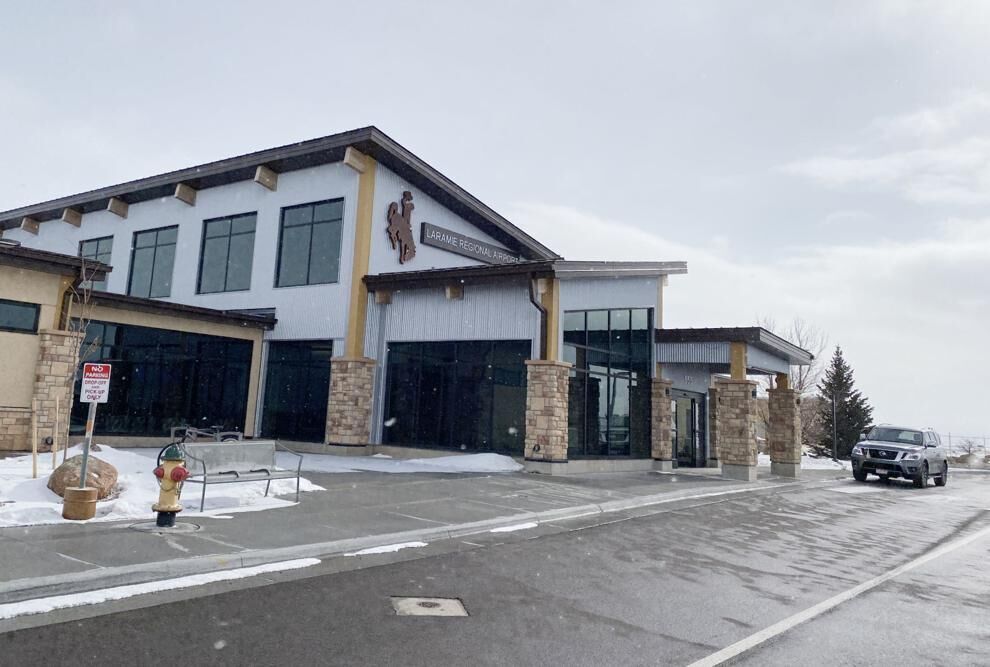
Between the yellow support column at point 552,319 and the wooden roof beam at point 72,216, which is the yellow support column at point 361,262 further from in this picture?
the wooden roof beam at point 72,216

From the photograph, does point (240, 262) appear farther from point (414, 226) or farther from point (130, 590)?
point (130, 590)

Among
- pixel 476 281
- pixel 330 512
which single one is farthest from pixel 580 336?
pixel 330 512

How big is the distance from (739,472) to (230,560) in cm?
1708

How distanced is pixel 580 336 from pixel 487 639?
1439 centimetres

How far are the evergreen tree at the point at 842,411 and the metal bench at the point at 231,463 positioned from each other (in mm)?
39005

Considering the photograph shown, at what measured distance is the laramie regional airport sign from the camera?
2241cm

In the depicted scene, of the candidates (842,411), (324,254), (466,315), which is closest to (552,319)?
(466,315)

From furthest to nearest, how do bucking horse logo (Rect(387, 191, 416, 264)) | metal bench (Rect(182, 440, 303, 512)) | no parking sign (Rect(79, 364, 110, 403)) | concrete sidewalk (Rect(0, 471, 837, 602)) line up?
bucking horse logo (Rect(387, 191, 416, 264)), metal bench (Rect(182, 440, 303, 512)), no parking sign (Rect(79, 364, 110, 403)), concrete sidewalk (Rect(0, 471, 837, 602))

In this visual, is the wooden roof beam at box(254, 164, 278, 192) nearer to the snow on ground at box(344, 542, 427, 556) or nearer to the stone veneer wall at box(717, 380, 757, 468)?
the stone veneer wall at box(717, 380, 757, 468)

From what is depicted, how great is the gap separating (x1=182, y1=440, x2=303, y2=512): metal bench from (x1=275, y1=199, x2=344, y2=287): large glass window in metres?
10.8

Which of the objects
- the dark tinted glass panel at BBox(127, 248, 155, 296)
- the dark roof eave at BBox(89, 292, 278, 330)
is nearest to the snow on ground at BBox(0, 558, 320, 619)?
the dark roof eave at BBox(89, 292, 278, 330)

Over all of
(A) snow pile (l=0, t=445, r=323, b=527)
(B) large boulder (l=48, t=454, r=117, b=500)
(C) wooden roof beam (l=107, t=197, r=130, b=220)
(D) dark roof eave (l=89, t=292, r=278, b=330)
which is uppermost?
(C) wooden roof beam (l=107, t=197, r=130, b=220)

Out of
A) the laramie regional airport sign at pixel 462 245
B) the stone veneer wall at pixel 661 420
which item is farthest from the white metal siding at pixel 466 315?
the stone veneer wall at pixel 661 420

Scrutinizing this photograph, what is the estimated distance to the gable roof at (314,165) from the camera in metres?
19.7
